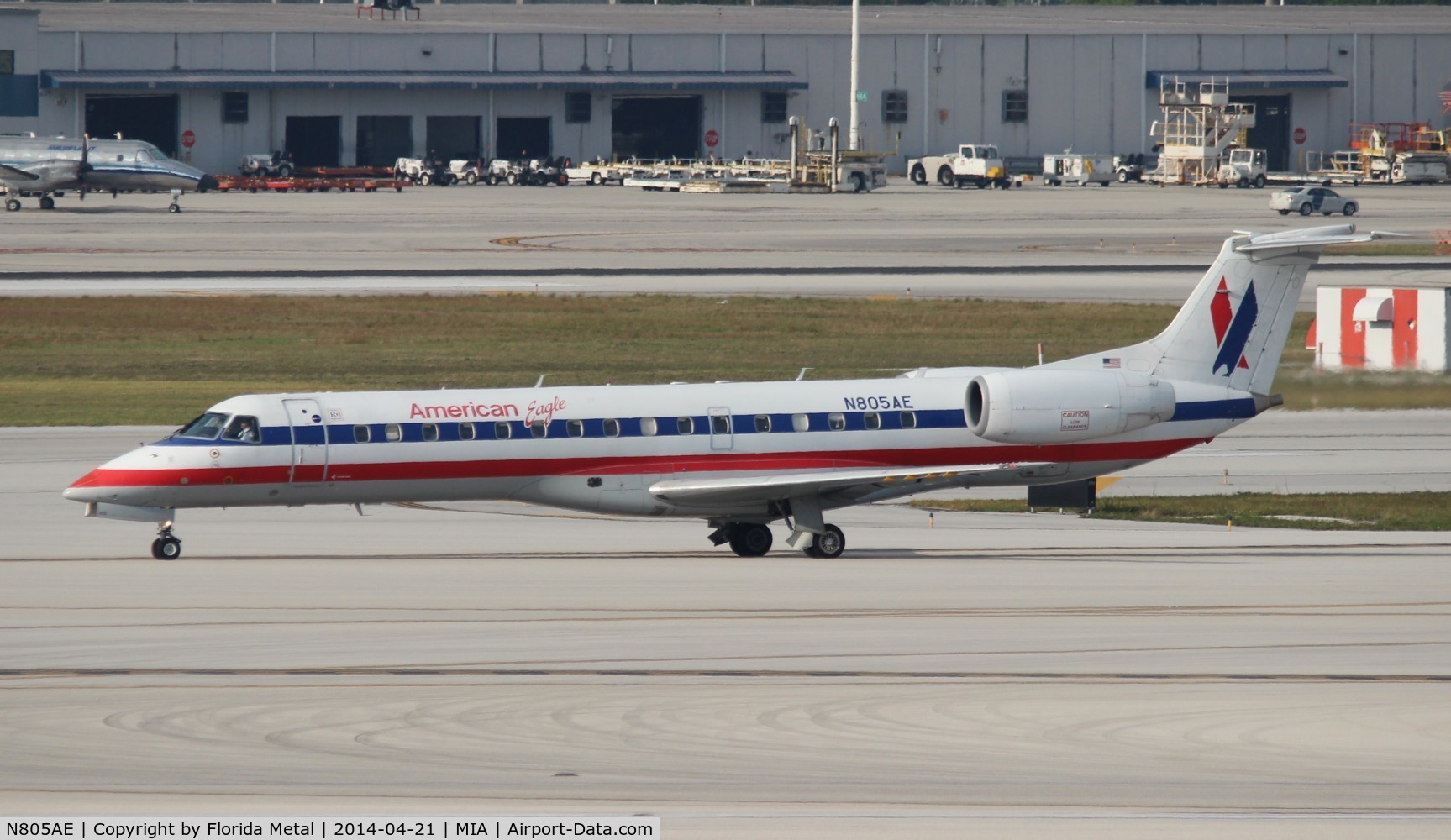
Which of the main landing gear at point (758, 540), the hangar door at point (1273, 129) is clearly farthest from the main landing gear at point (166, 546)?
the hangar door at point (1273, 129)

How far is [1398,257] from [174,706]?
7046 centimetres

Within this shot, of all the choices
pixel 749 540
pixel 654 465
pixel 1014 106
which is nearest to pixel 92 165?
pixel 1014 106

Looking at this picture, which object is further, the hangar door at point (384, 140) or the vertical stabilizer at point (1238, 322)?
the hangar door at point (384, 140)

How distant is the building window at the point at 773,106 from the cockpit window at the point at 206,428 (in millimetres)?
116530

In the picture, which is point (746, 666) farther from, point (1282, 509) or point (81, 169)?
point (81, 169)

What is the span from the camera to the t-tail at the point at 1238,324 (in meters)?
31.1

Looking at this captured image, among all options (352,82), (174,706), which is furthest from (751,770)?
(352,82)

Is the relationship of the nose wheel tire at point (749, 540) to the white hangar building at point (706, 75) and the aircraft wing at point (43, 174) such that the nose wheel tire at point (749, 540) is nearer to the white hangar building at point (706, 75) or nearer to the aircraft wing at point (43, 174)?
the aircraft wing at point (43, 174)

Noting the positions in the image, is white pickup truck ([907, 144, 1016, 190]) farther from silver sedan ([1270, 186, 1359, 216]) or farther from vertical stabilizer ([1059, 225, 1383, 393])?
vertical stabilizer ([1059, 225, 1383, 393])

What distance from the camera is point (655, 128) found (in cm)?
14712

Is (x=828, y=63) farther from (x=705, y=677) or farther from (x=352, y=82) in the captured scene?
(x=705, y=677)

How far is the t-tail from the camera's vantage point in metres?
31.1

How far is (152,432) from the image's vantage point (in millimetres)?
41500

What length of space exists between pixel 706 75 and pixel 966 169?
22.1 meters
